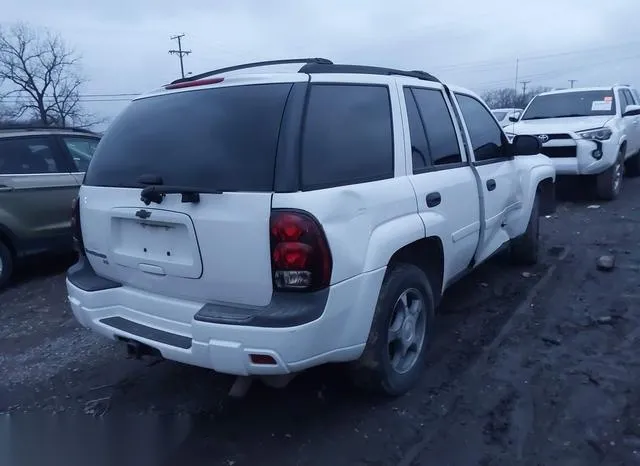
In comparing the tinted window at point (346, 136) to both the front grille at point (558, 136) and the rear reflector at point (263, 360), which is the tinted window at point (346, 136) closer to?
the rear reflector at point (263, 360)

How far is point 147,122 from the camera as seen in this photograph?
3.27 metres

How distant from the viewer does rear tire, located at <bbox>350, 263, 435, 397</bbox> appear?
3158 millimetres

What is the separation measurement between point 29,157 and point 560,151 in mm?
7875

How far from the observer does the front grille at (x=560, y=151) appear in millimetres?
9426

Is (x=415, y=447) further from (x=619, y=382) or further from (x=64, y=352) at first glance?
(x=64, y=352)

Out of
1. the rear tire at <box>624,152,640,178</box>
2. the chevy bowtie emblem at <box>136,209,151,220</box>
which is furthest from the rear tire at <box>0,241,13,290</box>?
the rear tire at <box>624,152,640,178</box>

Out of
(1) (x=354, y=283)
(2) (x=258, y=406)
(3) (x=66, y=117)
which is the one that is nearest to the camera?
(1) (x=354, y=283)

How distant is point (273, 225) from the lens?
8.58 ft

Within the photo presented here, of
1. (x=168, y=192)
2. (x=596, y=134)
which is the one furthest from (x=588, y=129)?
(x=168, y=192)

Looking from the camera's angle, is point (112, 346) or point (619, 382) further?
point (112, 346)

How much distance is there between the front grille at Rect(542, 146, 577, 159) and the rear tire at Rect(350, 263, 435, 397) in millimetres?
6869

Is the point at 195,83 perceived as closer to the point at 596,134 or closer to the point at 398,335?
the point at 398,335

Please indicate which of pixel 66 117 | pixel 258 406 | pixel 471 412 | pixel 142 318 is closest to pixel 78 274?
pixel 142 318

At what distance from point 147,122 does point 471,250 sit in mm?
2477
